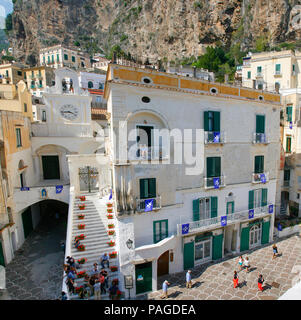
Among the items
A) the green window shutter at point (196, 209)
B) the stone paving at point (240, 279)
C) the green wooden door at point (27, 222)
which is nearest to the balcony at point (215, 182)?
the green window shutter at point (196, 209)

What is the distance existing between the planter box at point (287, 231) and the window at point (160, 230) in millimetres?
13222

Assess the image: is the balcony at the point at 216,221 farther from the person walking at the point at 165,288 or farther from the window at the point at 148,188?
the person walking at the point at 165,288

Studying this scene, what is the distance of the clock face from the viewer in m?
26.4

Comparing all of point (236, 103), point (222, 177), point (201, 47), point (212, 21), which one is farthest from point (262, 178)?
point (212, 21)

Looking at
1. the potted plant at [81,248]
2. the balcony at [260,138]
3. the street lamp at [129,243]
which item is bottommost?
the potted plant at [81,248]

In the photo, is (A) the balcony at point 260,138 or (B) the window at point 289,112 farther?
(B) the window at point 289,112

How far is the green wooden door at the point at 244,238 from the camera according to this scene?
61.3 ft

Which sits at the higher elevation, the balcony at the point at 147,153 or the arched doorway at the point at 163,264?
the balcony at the point at 147,153

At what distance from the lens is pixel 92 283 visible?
13203 millimetres

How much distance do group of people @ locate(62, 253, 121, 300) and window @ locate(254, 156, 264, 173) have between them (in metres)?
14.6

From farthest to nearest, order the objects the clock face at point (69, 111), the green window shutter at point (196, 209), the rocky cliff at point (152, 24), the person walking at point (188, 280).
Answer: the rocky cliff at point (152, 24), the clock face at point (69, 111), the green window shutter at point (196, 209), the person walking at point (188, 280)

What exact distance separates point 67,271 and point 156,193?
7439mm

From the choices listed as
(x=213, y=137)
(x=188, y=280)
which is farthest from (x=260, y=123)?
(x=188, y=280)

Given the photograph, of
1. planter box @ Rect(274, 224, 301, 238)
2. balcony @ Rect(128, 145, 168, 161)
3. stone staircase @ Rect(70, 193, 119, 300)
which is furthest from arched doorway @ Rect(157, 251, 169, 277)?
planter box @ Rect(274, 224, 301, 238)
